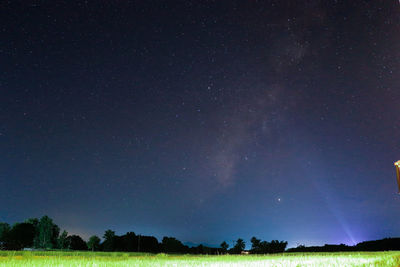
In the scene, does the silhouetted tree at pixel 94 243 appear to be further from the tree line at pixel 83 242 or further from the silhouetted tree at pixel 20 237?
the silhouetted tree at pixel 20 237

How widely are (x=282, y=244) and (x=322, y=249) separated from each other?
80.6 metres

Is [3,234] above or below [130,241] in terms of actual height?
above

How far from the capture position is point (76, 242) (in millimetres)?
172125

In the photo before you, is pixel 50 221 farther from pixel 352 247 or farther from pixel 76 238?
pixel 352 247

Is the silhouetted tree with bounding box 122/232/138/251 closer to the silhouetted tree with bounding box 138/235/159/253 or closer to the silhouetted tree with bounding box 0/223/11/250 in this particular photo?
the silhouetted tree with bounding box 138/235/159/253

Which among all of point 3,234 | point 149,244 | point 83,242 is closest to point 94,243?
point 83,242

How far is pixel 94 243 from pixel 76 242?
352 inches

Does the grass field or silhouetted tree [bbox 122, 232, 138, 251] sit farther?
silhouetted tree [bbox 122, 232, 138, 251]

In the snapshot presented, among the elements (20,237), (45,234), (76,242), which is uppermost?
(45,234)

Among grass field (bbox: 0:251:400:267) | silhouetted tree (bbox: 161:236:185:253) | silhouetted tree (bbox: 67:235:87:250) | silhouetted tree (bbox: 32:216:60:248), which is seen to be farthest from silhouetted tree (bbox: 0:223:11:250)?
grass field (bbox: 0:251:400:267)

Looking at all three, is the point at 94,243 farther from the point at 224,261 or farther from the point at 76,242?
the point at 224,261

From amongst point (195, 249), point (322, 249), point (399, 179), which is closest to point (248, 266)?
point (399, 179)

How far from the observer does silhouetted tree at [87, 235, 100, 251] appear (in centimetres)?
17490

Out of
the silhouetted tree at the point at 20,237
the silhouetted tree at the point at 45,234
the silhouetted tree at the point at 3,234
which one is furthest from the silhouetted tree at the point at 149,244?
the silhouetted tree at the point at 3,234
